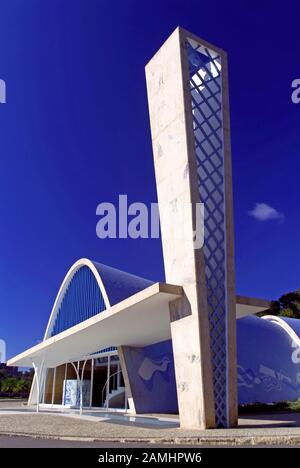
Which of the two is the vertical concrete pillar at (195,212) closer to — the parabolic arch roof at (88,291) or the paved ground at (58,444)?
the paved ground at (58,444)

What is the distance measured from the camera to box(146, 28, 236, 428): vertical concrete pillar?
41.3 ft

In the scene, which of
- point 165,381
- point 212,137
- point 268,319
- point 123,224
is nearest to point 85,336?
point 165,381

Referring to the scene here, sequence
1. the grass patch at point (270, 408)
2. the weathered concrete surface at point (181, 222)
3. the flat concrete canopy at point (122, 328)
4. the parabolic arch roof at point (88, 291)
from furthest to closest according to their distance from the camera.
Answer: the parabolic arch roof at point (88, 291)
the grass patch at point (270, 408)
the flat concrete canopy at point (122, 328)
the weathered concrete surface at point (181, 222)

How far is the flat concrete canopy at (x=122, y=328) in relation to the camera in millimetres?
13586

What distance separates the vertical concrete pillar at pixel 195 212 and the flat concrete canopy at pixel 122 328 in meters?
0.94

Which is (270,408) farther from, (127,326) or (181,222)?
(181,222)

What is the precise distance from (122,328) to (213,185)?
7.33m

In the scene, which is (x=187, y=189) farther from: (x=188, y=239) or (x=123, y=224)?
(x=123, y=224)

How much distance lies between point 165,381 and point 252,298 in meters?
9.78

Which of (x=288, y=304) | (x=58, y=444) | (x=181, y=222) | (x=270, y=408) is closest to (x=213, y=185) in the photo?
(x=181, y=222)

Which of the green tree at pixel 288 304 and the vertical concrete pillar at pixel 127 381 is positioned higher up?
the green tree at pixel 288 304

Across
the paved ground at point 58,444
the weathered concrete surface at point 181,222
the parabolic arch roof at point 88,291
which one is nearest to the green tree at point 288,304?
the parabolic arch roof at point 88,291

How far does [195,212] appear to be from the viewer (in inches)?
536

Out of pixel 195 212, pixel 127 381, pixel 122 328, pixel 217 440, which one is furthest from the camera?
pixel 127 381
